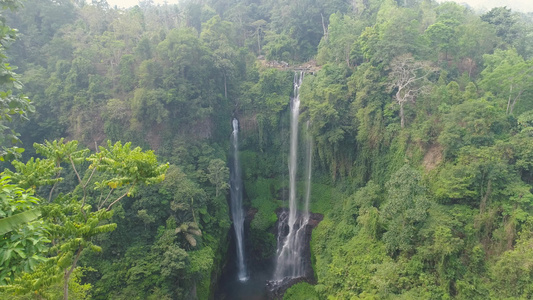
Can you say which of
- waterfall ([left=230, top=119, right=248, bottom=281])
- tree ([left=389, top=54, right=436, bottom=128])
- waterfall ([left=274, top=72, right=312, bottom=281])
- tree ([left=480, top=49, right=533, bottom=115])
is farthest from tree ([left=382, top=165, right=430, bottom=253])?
waterfall ([left=230, top=119, right=248, bottom=281])

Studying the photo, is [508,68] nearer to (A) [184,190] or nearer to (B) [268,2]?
(A) [184,190]

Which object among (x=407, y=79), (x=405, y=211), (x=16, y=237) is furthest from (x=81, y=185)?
(x=407, y=79)

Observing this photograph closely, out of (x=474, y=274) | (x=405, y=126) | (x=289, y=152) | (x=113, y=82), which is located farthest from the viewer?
(x=289, y=152)

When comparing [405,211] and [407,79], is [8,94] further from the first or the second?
[407,79]

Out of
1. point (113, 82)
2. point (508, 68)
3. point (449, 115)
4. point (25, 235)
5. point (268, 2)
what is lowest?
point (25, 235)

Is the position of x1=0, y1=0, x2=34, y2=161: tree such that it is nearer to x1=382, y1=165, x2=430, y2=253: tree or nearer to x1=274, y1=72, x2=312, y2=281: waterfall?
x1=382, y1=165, x2=430, y2=253: tree

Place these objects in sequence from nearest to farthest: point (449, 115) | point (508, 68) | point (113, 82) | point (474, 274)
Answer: point (474, 274) → point (449, 115) → point (508, 68) → point (113, 82)

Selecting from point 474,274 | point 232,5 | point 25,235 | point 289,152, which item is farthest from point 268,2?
point 25,235
